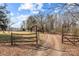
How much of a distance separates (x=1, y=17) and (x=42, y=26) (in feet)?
1.43

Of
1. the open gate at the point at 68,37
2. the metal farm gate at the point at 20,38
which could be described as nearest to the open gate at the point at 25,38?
the metal farm gate at the point at 20,38

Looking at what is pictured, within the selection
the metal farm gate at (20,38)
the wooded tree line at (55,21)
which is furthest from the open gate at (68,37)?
the metal farm gate at (20,38)

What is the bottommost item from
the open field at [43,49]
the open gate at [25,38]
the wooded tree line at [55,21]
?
the open field at [43,49]

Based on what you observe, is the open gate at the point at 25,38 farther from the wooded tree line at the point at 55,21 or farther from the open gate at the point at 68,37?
the open gate at the point at 68,37

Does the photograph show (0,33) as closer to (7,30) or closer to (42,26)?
(7,30)

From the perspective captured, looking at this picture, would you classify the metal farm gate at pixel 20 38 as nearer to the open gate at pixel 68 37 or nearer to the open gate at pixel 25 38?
the open gate at pixel 25 38

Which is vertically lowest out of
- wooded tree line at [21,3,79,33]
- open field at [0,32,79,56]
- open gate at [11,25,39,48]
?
open field at [0,32,79,56]

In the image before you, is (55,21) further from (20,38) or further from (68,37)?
(20,38)

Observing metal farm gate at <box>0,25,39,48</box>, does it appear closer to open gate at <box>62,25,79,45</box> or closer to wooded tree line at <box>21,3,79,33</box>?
wooded tree line at <box>21,3,79,33</box>

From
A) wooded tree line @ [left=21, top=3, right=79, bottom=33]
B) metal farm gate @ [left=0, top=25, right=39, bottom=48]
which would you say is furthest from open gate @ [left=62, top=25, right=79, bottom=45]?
metal farm gate @ [left=0, top=25, right=39, bottom=48]

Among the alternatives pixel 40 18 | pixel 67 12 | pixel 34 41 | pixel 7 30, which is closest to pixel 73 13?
pixel 67 12

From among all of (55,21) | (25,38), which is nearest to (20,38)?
(25,38)

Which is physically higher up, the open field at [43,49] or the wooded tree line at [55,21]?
the wooded tree line at [55,21]

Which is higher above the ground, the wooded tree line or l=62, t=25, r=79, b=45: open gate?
the wooded tree line
